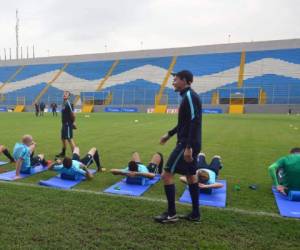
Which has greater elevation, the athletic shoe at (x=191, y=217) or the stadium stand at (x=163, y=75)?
the stadium stand at (x=163, y=75)

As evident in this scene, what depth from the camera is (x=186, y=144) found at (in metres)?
4.41

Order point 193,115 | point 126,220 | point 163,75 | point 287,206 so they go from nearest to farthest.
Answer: point 193,115 → point 126,220 → point 287,206 → point 163,75

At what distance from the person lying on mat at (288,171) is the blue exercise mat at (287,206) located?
135 mm

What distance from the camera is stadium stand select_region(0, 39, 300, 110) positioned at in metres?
40.3

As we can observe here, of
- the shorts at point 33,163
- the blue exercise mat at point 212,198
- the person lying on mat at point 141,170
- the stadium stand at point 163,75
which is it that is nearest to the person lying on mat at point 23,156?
the shorts at point 33,163

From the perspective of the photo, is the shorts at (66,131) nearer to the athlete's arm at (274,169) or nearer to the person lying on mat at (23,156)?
the person lying on mat at (23,156)

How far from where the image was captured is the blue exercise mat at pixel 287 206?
4777 mm

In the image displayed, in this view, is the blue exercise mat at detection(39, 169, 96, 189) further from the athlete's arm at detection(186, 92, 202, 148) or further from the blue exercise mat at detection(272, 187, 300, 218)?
the blue exercise mat at detection(272, 187, 300, 218)

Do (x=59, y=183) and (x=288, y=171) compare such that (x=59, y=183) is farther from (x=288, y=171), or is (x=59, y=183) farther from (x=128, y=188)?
(x=288, y=171)

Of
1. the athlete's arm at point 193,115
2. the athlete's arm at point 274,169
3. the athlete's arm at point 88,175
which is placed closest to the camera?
the athlete's arm at point 193,115

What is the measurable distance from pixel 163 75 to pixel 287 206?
42.9m

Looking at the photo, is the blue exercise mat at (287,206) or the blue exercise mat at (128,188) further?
the blue exercise mat at (128,188)

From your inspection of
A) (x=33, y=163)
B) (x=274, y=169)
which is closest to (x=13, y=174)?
(x=33, y=163)

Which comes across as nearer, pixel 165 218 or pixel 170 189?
pixel 165 218
